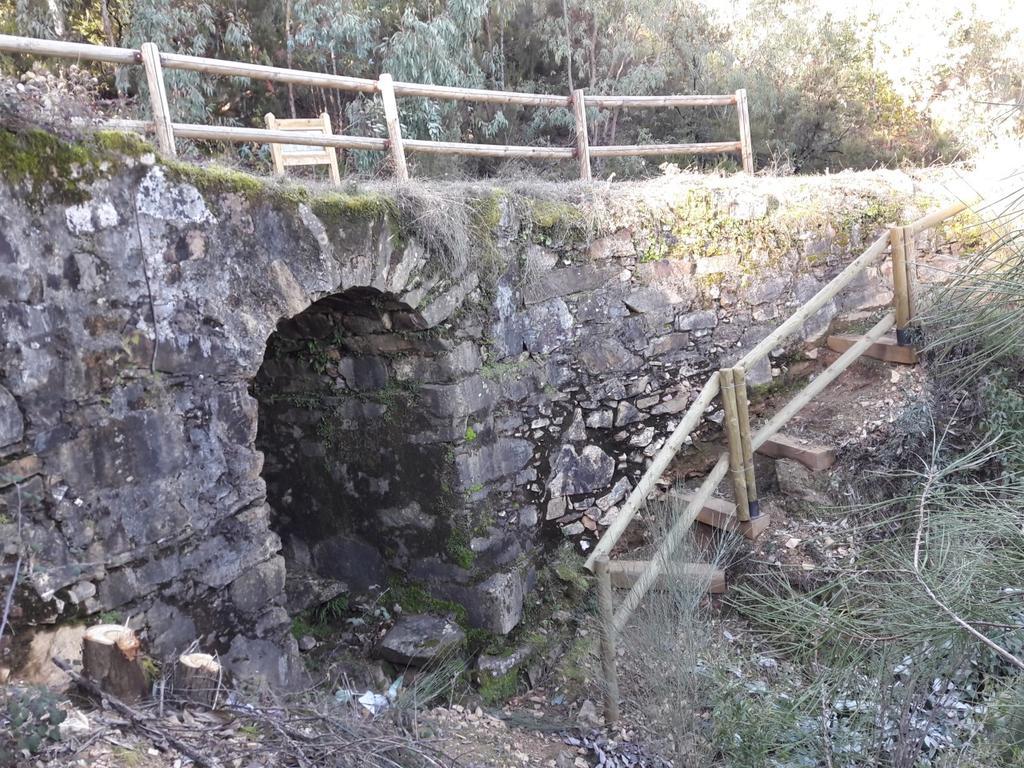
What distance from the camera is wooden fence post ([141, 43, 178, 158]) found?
3461 mm

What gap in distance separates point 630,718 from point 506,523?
3.97ft

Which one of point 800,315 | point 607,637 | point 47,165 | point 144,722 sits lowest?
point 607,637

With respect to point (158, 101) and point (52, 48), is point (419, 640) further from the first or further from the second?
point (52, 48)

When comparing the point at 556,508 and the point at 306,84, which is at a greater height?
the point at 306,84

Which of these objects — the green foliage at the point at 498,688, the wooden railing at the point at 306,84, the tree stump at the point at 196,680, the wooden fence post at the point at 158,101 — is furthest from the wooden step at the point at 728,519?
the wooden fence post at the point at 158,101

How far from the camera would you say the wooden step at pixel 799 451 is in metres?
5.00

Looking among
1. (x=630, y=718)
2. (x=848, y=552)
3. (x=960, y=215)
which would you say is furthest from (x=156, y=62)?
(x=960, y=215)

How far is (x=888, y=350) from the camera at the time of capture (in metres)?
5.47

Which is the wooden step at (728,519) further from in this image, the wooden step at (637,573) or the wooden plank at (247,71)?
the wooden plank at (247,71)

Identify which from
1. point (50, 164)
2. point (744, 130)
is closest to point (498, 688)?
point (50, 164)

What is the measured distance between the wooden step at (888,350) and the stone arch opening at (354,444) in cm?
301

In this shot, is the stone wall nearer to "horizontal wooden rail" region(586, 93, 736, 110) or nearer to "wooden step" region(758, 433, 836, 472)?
"wooden step" region(758, 433, 836, 472)

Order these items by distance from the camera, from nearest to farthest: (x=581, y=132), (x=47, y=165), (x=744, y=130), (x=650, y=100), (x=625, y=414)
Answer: (x=47, y=165), (x=625, y=414), (x=581, y=132), (x=650, y=100), (x=744, y=130)

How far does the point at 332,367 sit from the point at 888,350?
3.60m
